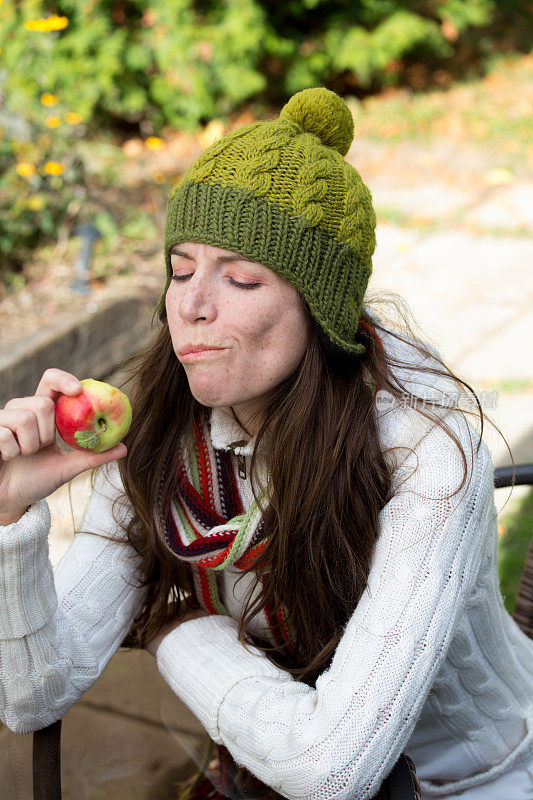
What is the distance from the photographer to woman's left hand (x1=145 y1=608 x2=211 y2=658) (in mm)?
1667

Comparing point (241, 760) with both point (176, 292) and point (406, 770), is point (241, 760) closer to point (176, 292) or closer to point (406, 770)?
point (406, 770)

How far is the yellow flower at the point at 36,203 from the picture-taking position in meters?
4.22

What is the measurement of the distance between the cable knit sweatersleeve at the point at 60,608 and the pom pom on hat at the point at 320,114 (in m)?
0.82

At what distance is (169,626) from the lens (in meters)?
1.71

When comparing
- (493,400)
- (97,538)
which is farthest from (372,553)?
(493,400)

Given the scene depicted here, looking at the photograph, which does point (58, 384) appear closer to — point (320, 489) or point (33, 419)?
point (33, 419)

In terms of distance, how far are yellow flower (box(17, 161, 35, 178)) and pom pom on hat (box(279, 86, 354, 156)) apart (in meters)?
2.83

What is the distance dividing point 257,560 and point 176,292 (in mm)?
530

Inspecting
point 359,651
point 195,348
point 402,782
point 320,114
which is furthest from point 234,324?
point 402,782

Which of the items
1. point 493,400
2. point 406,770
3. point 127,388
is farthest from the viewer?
point 493,400

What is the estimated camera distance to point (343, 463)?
155 centimetres

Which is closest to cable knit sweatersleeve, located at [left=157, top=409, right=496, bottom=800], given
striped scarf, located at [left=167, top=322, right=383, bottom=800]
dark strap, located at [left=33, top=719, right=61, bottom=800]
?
striped scarf, located at [left=167, top=322, right=383, bottom=800]

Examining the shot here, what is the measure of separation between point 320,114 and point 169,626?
42.2 inches

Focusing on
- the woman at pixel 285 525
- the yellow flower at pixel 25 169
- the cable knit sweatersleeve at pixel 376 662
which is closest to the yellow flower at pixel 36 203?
the yellow flower at pixel 25 169
